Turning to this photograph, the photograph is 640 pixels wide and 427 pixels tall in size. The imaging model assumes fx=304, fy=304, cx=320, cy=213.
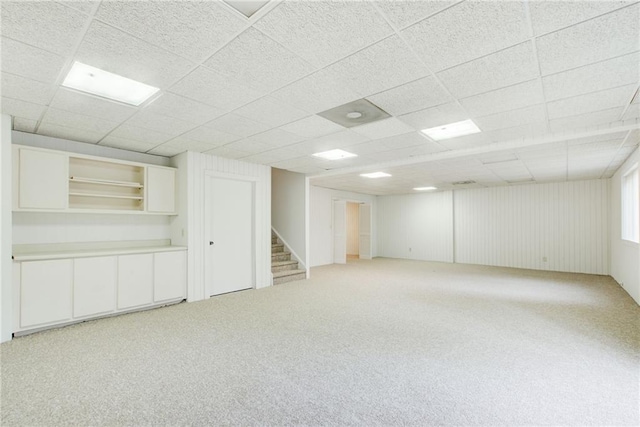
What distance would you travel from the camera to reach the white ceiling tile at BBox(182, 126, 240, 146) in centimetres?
386

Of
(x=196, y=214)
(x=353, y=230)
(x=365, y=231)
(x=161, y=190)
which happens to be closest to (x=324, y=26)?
(x=196, y=214)

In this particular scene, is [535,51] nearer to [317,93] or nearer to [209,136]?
[317,93]

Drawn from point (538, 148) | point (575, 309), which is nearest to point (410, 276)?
point (575, 309)

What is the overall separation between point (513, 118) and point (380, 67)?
1.98 meters

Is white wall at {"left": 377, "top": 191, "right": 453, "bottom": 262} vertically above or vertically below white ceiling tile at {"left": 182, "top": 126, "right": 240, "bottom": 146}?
below

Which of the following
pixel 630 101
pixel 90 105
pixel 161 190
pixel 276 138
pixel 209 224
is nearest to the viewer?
pixel 630 101

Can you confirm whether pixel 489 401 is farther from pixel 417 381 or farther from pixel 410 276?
pixel 410 276

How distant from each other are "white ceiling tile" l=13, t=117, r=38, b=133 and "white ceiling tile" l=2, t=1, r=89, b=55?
6.60ft

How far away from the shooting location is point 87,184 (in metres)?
4.41

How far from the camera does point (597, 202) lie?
743 cm

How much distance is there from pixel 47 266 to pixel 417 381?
4224 millimetres

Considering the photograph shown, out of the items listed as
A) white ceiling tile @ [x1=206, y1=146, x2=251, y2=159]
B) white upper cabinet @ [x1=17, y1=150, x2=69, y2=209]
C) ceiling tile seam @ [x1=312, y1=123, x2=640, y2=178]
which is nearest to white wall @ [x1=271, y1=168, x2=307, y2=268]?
white ceiling tile @ [x1=206, y1=146, x2=251, y2=159]

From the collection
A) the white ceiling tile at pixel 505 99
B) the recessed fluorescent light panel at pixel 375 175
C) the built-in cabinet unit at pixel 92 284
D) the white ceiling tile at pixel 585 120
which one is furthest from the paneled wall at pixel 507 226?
the built-in cabinet unit at pixel 92 284

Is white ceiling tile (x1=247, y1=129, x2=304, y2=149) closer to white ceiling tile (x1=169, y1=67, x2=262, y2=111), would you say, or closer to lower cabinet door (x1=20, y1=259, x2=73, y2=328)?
white ceiling tile (x1=169, y1=67, x2=262, y2=111)
